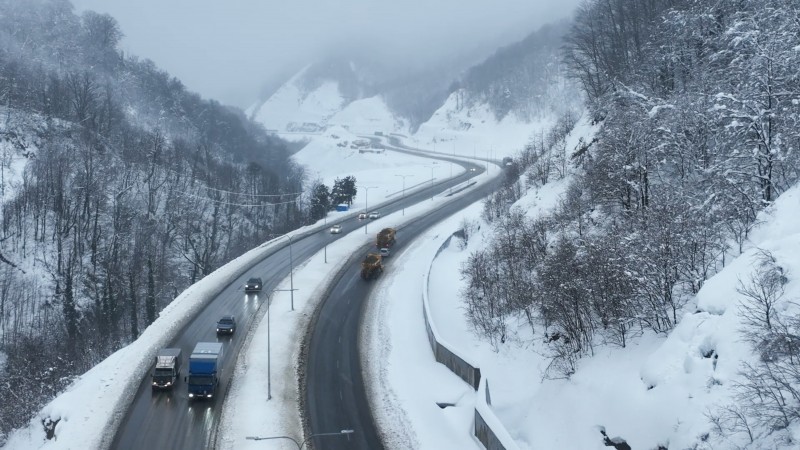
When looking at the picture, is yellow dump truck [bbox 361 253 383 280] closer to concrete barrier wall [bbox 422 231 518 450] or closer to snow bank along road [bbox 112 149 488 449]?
snow bank along road [bbox 112 149 488 449]

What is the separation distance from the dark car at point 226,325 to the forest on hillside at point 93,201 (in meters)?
12.9

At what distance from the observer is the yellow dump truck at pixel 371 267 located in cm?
6725

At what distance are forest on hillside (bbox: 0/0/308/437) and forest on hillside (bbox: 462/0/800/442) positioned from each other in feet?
135

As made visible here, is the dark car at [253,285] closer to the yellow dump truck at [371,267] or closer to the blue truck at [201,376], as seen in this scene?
the yellow dump truck at [371,267]

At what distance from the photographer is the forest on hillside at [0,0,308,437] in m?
71.5

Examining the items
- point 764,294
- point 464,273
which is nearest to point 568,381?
point 764,294

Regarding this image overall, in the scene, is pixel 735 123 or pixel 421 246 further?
pixel 421 246

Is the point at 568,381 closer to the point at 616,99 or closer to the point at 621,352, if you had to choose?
the point at 621,352

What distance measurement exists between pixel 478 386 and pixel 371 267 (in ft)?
109

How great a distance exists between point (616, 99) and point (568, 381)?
3459cm

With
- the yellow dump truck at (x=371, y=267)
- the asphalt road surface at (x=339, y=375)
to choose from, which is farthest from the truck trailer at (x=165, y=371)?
the yellow dump truck at (x=371, y=267)

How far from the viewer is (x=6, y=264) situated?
7600 cm

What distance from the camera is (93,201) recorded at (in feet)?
299

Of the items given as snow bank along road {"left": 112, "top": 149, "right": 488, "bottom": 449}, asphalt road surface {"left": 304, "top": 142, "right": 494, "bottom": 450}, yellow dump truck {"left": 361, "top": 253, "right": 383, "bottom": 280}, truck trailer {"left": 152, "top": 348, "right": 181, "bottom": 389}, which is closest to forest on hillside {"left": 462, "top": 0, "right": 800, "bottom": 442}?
asphalt road surface {"left": 304, "top": 142, "right": 494, "bottom": 450}
